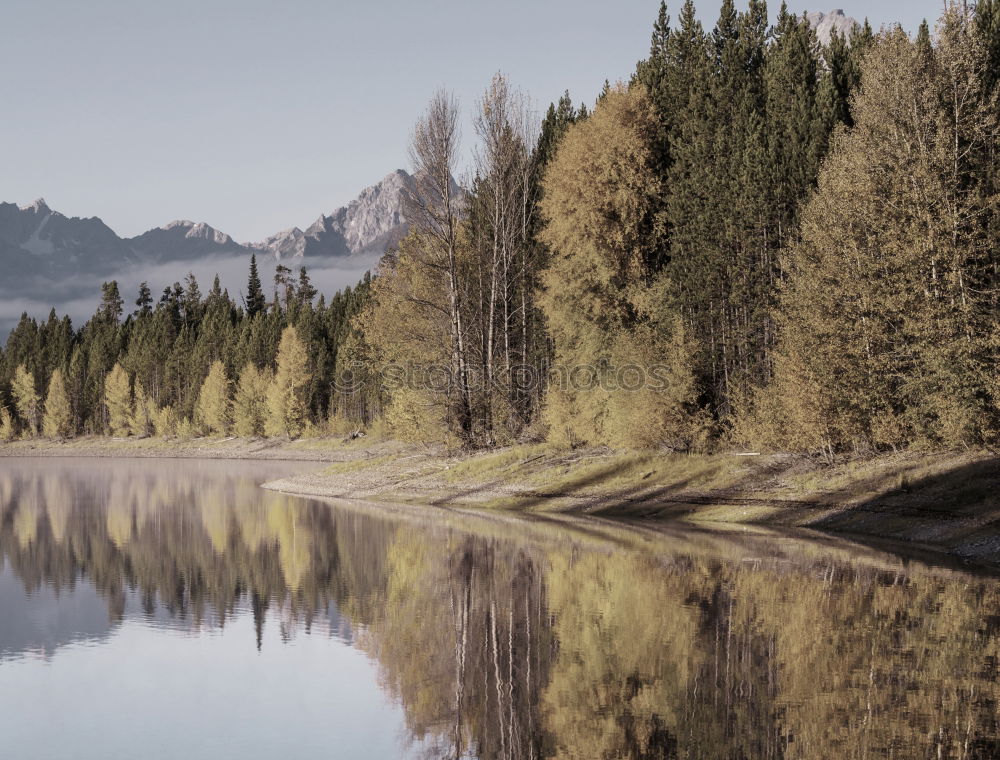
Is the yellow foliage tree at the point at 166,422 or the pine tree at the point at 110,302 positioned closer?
the yellow foliage tree at the point at 166,422

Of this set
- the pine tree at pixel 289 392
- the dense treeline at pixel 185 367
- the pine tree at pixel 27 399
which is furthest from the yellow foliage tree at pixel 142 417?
the pine tree at pixel 289 392

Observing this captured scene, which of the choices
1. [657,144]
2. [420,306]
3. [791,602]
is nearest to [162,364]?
[420,306]

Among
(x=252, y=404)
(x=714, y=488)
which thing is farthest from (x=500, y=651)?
(x=252, y=404)

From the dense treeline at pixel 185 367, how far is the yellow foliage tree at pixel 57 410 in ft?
0.47

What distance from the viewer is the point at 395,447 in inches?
3408

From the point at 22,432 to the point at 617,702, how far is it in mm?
160923

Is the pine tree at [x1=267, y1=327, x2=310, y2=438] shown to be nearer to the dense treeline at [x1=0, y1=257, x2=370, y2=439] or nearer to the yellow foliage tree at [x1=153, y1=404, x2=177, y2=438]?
the dense treeline at [x1=0, y1=257, x2=370, y2=439]

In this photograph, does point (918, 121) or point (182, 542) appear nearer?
point (182, 542)

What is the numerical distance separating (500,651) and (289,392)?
327ft

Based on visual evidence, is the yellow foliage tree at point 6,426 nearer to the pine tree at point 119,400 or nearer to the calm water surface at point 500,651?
the pine tree at point 119,400

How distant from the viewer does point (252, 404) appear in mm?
125062

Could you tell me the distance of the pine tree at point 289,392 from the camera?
114562mm

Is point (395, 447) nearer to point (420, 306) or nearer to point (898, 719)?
point (420, 306)

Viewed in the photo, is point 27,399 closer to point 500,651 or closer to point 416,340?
point 416,340
